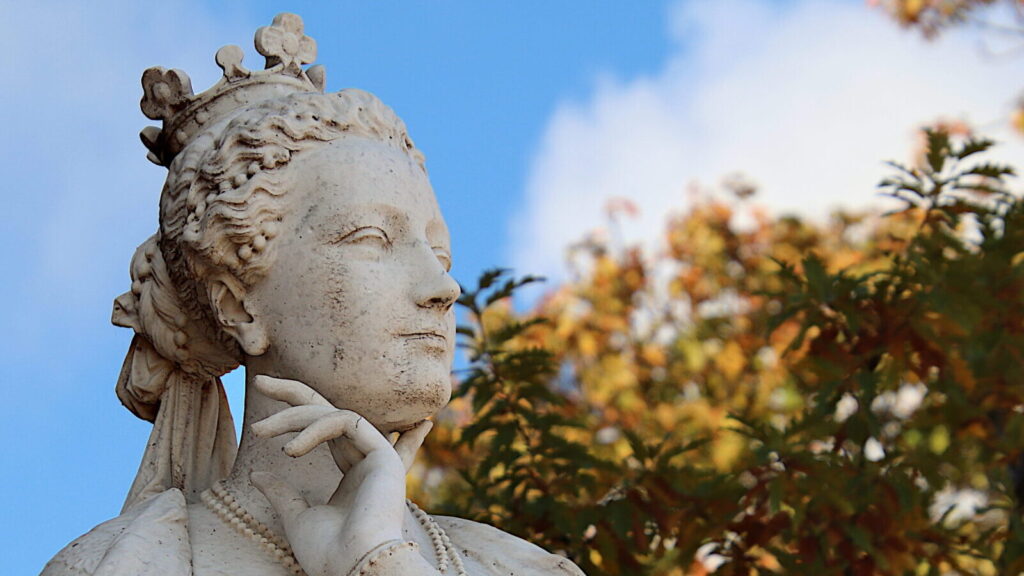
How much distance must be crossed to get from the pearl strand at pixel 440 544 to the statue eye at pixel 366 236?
2.29 feet

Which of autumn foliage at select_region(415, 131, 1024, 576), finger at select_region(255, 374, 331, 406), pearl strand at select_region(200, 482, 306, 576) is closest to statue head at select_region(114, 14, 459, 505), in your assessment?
finger at select_region(255, 374, 331, 406)

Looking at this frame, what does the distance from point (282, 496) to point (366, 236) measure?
68 centimetres

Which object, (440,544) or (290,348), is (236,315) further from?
(440,544)

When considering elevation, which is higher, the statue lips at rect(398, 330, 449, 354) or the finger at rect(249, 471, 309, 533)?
the statue lips at rect(398, 330, 449, 354)

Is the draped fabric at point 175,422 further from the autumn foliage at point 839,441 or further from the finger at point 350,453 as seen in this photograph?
the autumn foliage at point 839,441

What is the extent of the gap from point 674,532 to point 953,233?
186 cm

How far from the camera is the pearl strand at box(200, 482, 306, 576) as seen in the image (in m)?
3.70

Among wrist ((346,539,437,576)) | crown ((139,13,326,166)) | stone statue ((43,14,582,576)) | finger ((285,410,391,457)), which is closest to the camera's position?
wrist ((346,539,437,576))

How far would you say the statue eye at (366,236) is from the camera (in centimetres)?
393

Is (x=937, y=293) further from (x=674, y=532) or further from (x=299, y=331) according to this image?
(x=299, y=331)

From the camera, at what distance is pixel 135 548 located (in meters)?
3.55

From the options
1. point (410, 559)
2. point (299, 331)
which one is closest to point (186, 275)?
point (299, 331)

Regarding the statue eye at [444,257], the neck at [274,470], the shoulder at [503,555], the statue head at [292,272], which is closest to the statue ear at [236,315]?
the statue head at [292,272]

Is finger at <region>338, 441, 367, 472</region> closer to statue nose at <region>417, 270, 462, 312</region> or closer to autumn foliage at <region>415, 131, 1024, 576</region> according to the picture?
statue nose at <region>417, 270, 462, 312</region>
